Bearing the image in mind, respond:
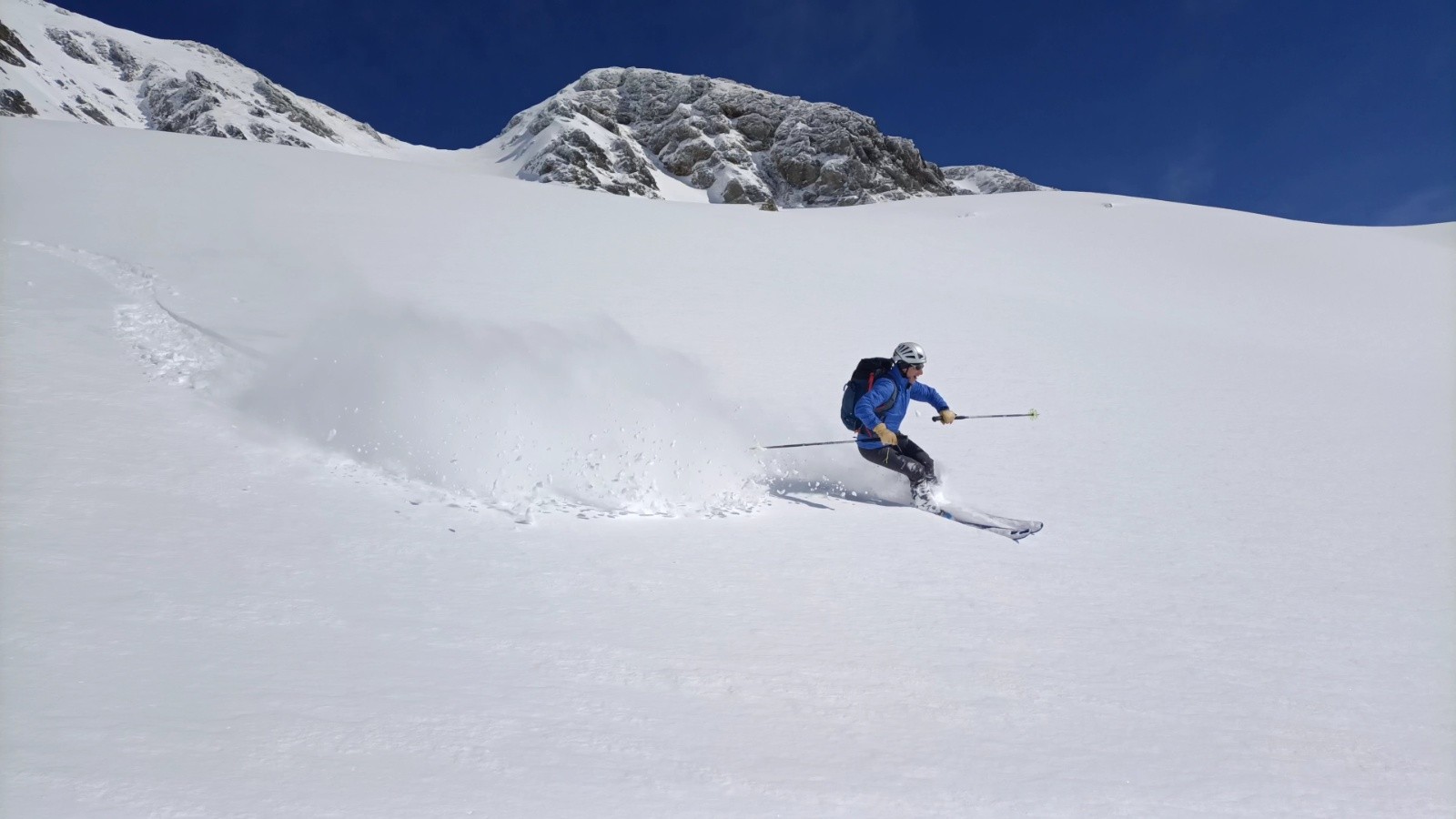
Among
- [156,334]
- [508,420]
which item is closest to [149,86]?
[156,334]

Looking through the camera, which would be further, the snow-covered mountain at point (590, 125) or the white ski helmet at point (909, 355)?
the snow-covered mountain at point (590, 125)

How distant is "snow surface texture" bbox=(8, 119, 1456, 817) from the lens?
254cm

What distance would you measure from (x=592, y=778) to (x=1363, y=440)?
10.6 metres

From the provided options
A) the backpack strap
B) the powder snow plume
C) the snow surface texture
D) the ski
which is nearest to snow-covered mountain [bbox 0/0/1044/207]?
the snow surface texture

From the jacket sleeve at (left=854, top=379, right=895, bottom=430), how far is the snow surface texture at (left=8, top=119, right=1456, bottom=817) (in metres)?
0.76

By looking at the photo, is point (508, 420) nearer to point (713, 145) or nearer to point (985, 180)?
point (713, 145)

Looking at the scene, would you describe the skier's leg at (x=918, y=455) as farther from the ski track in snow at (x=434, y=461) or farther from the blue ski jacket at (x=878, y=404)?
the ski track in snow at (x=434, y=461)

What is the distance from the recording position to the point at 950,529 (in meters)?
5.89

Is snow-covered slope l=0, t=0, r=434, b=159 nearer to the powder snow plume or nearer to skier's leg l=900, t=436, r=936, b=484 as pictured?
the powder snow plume

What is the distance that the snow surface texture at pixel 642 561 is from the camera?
2.54 metres

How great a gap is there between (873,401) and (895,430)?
1.72 ft

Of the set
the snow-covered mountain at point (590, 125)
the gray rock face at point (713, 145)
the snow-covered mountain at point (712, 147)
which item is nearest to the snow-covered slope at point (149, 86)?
the snow-covered mountain at point (590, 125)

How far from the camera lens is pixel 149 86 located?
470 feet

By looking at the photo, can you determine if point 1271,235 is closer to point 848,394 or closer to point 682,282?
point 682,282
